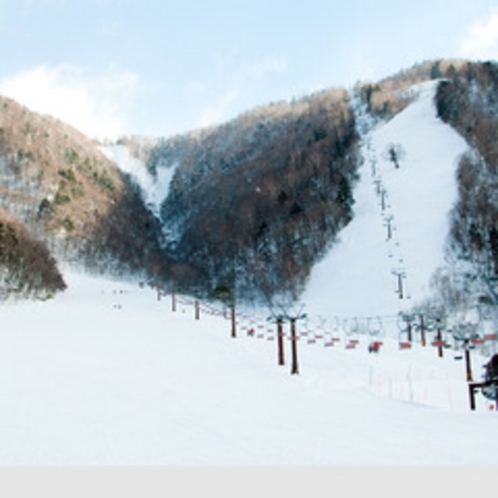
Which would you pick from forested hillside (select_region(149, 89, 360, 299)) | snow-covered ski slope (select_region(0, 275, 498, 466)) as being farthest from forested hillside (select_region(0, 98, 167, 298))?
snow-covered ski slope (select_region(0, 275, 498, 466))

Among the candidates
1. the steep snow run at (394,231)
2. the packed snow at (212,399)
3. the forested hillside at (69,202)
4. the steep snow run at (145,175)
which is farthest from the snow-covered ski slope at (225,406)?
the steep snow run at (145,175)

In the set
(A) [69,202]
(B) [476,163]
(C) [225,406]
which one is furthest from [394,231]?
(A) [69,202]

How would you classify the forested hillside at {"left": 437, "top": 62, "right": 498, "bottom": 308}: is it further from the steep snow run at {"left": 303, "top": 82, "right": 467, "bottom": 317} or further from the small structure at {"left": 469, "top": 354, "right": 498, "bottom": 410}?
the small structure at {"left": 469, "top": 354, "right": 498, "bottom": 410}

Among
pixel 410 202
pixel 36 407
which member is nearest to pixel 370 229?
pixel 410 202

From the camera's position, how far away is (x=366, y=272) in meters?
Result: 62.3

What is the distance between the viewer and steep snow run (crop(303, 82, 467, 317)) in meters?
57.0

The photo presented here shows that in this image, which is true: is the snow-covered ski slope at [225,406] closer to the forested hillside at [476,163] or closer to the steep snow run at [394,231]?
the steep snow run at [394,231]

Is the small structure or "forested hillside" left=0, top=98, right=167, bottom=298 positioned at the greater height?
"forested hillside" left=0, top=98, right=167, bottom=298

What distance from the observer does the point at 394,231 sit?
219 ft

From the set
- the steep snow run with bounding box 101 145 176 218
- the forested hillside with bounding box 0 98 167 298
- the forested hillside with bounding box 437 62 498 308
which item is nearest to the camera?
the forested hillside with bounding box 437 62 498 308

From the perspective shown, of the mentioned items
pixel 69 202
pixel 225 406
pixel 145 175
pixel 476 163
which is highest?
pixel 145 175

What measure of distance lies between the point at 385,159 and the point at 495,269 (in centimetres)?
A: 4046

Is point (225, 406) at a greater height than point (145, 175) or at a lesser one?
lesser

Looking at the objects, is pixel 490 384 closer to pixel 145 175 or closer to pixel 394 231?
pixel 394 231
